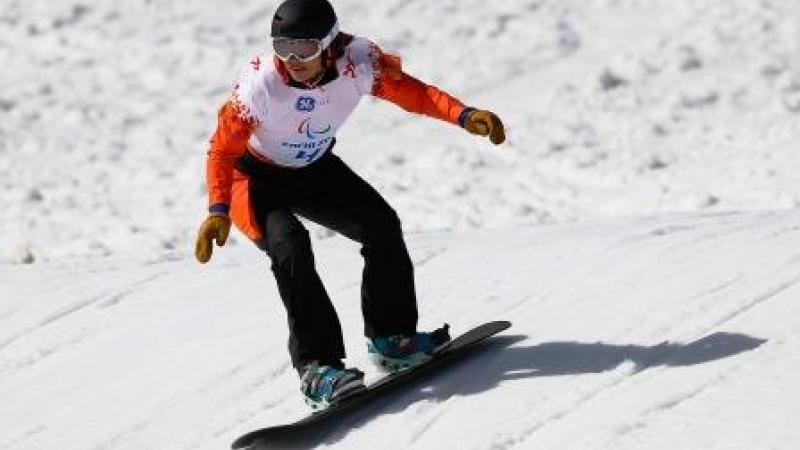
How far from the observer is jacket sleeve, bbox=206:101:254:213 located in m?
5.24

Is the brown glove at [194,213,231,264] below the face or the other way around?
below

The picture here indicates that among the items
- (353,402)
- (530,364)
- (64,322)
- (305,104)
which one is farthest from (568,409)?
(64,322)

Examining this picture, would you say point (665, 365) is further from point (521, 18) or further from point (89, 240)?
point (521, 18)

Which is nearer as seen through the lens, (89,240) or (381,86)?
(381,86)

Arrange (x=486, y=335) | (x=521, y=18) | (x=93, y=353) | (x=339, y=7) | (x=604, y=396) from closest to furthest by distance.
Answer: (x=604, y=396), (x=486, y=335), (x=93, y=353), (x=521, y=18), (x=339, y=7)

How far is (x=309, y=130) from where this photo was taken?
5387 millimetres

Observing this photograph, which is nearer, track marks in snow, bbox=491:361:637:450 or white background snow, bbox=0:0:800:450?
track marks in snow, bbox=491:361:637:450

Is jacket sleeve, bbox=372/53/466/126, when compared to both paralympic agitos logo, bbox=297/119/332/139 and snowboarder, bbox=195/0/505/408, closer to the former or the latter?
snowboarder, bbox=195/0/505/408

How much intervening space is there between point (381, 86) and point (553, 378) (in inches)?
53.3

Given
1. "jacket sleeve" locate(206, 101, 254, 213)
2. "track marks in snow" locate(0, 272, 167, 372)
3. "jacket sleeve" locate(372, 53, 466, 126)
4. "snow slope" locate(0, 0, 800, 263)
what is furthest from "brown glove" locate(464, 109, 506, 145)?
"snow slope" locate(0, 0, 800, 263)

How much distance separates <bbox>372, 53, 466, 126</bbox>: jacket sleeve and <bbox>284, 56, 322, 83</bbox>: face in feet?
1.03

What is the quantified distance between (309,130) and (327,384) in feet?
3.29

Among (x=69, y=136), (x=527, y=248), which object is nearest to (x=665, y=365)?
(x=527, y=248)

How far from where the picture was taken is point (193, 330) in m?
6.98
